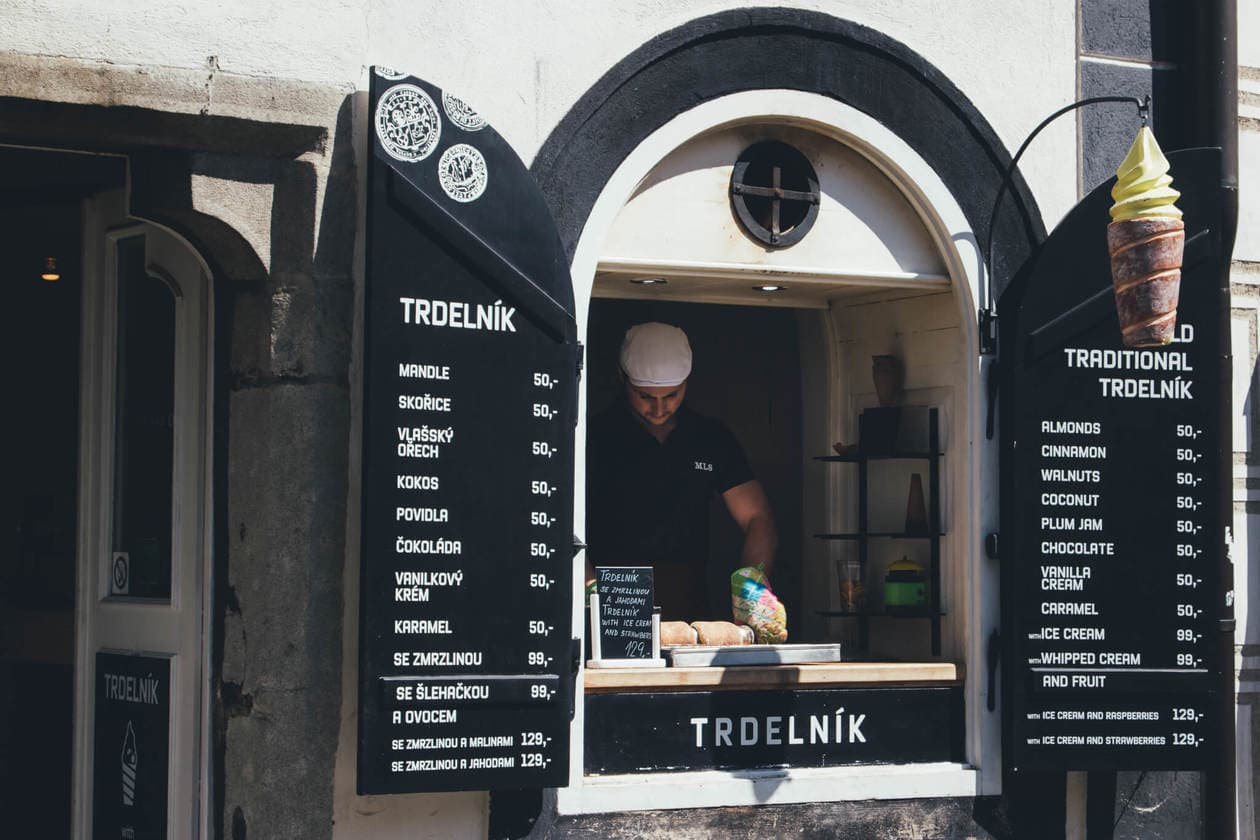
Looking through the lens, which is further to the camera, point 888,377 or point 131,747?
point 888,377

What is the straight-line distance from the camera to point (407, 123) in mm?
6031

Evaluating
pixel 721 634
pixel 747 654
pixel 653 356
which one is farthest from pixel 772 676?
pixel 653 356

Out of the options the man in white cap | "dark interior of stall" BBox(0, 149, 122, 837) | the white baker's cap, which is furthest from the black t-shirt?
"dark interior of stall" BBox(0, 149, 122, 837)

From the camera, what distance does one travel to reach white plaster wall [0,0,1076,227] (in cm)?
565

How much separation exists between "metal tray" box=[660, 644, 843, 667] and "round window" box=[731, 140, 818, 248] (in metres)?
1.42

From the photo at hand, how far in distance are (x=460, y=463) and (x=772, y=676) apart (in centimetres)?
142

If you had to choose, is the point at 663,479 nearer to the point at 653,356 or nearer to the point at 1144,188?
the point at 653,356

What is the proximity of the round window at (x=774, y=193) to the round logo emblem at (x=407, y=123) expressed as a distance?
124cm

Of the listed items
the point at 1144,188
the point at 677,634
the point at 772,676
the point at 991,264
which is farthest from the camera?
the point at 991,264

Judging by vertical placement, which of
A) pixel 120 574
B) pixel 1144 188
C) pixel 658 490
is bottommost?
pixel 120 574

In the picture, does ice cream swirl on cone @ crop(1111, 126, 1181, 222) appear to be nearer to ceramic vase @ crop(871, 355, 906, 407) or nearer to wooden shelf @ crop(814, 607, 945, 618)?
ceramic vase @ crop(871, 355, 906, 407)

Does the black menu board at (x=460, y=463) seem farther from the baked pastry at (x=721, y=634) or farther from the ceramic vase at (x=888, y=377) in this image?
the ceramic vase at (x=888, y=377)

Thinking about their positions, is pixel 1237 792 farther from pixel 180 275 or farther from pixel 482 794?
pixel 180 275

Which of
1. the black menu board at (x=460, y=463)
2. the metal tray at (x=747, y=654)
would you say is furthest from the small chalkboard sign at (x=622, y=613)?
the black menu board at (x=460, y=463)
